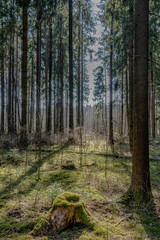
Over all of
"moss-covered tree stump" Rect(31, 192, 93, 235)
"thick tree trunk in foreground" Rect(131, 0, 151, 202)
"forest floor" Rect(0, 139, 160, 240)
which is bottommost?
"forest floor" Rect(0, 139, 160, 240)

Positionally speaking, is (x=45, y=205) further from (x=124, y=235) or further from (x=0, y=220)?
(x=124, y=235)

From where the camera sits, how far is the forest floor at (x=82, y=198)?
2.34 metres

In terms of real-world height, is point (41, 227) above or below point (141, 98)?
below

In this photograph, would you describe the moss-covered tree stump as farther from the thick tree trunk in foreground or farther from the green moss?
the thick tree trunk in foreground

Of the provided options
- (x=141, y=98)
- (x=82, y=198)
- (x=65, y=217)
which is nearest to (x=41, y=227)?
(x=65, y=217)

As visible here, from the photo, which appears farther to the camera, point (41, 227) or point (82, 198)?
point (82, 198)

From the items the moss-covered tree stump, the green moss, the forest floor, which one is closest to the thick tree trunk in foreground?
the forest floor

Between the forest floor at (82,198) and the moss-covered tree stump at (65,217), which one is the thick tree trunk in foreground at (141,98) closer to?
the forest floor at (82,198)

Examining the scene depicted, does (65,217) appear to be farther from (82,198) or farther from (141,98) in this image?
(141,98)

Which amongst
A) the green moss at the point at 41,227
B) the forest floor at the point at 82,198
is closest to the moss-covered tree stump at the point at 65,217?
the green moss at the point at 41,227

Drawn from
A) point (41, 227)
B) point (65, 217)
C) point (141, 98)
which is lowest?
point (41, 227)

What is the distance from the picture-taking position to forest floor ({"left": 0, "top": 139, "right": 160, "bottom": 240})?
234 cm

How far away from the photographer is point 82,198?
327 cm

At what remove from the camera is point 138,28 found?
3.28 meters
